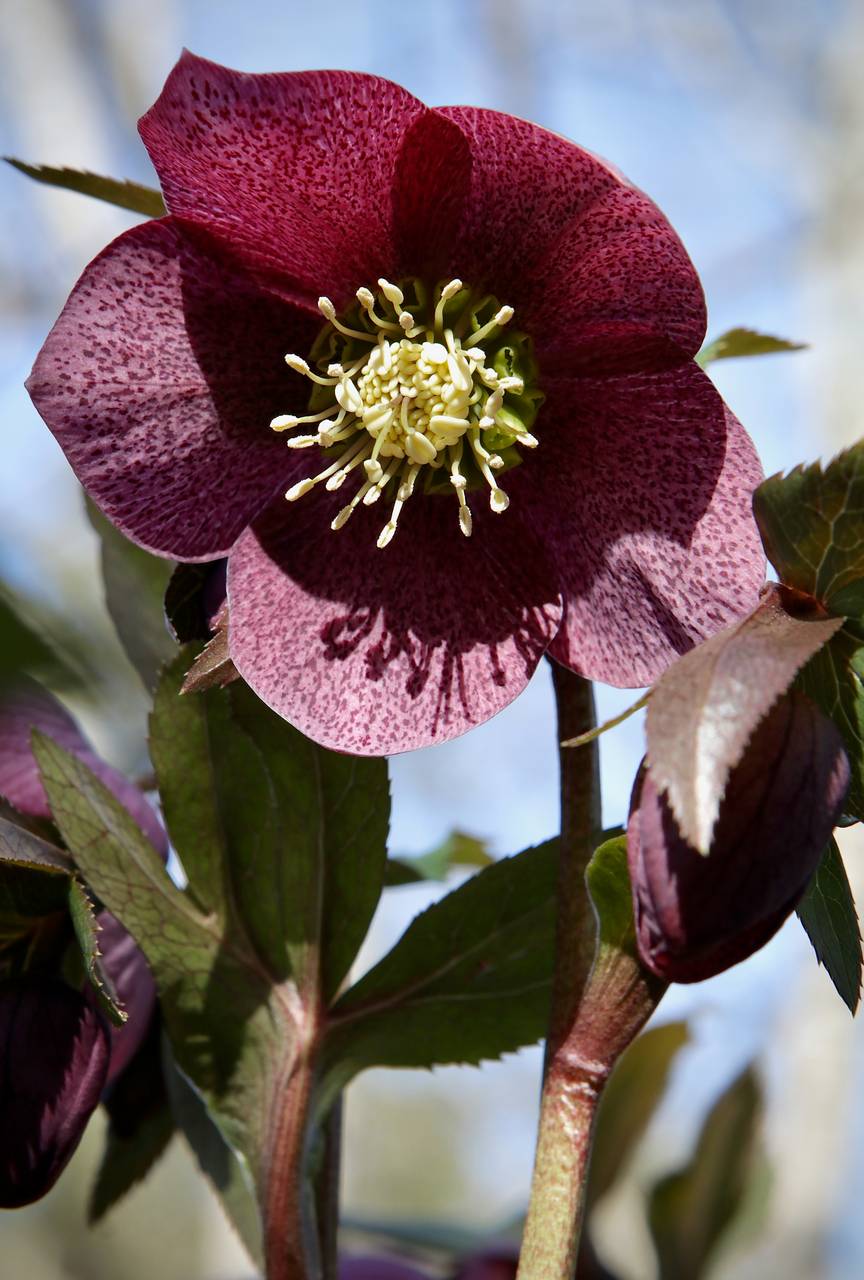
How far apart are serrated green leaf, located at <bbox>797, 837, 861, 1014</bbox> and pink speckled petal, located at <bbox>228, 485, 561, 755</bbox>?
17 cm

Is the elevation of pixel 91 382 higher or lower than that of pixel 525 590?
higher

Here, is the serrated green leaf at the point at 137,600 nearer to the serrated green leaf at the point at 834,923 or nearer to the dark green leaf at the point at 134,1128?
the dark green leaf at the point at 134,1128

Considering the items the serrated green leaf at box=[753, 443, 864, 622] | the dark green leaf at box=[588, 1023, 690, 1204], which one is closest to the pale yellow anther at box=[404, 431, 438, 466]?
the serrated green leaf at box=[753, 443, 864, 622]

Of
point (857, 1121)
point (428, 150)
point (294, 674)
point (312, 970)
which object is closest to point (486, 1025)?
point (312, 970)

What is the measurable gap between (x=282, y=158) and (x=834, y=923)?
0.45 meters

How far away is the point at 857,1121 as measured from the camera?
3596 millimetres

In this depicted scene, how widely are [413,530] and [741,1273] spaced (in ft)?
12.4

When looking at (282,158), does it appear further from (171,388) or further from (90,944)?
(90,944)

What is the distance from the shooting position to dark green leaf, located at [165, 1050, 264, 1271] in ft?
2.80

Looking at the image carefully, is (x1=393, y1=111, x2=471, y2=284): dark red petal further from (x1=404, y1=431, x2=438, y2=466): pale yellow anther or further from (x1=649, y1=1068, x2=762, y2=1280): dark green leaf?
(x1=649, y1=1068, x2=762, y2=1280): dark green leaf

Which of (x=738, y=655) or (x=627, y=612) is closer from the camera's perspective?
(x=738, y=655)

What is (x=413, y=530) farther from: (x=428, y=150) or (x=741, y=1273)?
(x=741, y=1273)

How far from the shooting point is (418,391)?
2.52 ft

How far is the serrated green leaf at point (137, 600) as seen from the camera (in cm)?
90
